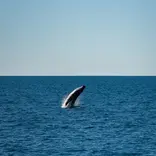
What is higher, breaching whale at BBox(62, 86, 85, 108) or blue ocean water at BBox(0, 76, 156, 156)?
breaching whale at BBox(62, 86, 85, 108)

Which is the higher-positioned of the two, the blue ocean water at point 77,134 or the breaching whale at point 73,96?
the breaching whale at point 73,96

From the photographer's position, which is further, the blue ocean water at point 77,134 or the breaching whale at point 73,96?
the breaching whale at point 73,96

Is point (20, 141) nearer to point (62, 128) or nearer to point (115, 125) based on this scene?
point (62, 128)

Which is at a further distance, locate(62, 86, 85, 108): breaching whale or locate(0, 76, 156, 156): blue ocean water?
locate(62, 86, 85, 108): breaching whale

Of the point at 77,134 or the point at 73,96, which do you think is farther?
the point at 73,96

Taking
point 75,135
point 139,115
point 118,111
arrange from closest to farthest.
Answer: point 75,135 → point 139,115 → point 118,111

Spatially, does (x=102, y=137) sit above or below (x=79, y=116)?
below

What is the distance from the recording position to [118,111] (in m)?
89.8

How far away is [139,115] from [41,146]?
114ft

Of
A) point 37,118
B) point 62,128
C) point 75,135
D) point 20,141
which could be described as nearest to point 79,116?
point 37,118

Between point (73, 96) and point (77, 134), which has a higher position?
point (73, 96)

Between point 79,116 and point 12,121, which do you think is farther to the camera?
point 79,116

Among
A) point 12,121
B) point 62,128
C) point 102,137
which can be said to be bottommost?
point 102,137

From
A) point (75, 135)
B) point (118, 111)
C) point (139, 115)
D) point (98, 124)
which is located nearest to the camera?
point (75, 135)
